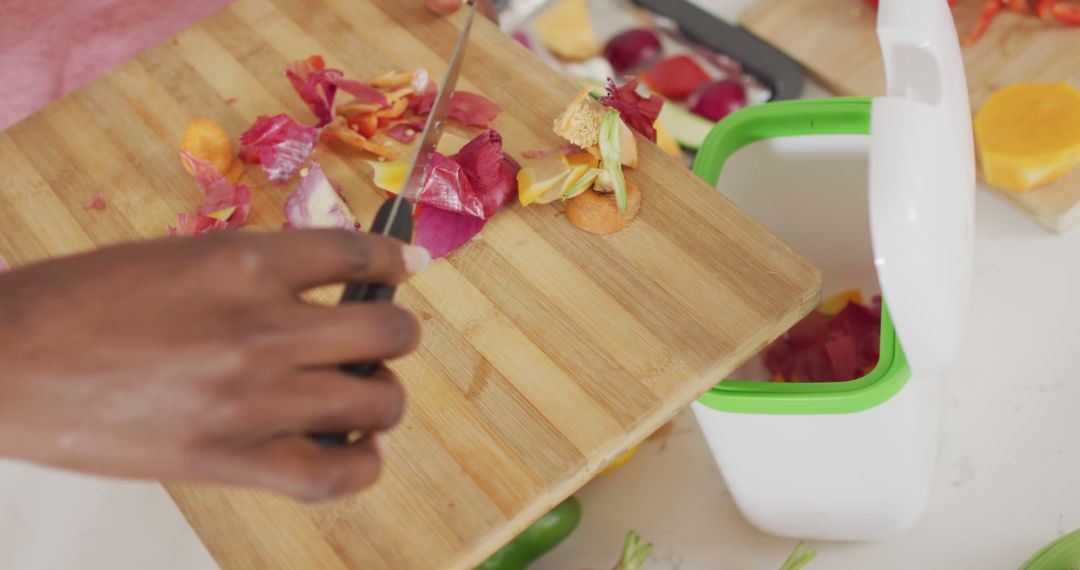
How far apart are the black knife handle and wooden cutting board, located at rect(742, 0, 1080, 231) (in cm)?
83

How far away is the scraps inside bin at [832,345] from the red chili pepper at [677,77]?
41 cm

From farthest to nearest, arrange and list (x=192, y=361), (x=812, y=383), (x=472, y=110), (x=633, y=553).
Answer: (x=633, y=553) → (x=472, y=110) → (x=812, y=383) → (x=192, y=361)

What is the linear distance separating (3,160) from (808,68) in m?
0.97

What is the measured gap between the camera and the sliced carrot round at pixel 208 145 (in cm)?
92

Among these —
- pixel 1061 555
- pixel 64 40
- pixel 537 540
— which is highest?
pixel 64 40

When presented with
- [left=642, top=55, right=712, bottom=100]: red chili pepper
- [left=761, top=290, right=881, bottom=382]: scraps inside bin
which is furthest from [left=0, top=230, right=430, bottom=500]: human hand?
[left=642, top=55, right=712, bottom=100]: red chili pepper

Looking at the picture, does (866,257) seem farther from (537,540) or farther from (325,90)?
(325,90)

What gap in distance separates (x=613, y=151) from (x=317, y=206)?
26cm

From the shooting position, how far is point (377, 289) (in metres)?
0.59

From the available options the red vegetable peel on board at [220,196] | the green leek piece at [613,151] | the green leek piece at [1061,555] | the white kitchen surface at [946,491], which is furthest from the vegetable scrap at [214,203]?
the green leek piece at [1061,555]

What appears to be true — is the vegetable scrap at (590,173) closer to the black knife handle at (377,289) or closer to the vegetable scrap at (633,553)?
the black knife handle at (377,289)

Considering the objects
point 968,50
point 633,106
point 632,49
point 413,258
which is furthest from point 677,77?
point 413,258

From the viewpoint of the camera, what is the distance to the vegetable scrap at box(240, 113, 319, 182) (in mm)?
910

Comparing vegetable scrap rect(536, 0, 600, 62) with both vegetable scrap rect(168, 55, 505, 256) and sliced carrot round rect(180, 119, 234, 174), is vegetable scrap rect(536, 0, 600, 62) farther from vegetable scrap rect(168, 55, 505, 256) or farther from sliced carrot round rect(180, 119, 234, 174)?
sliced carrot round rect(180, 119, 234, 174)
